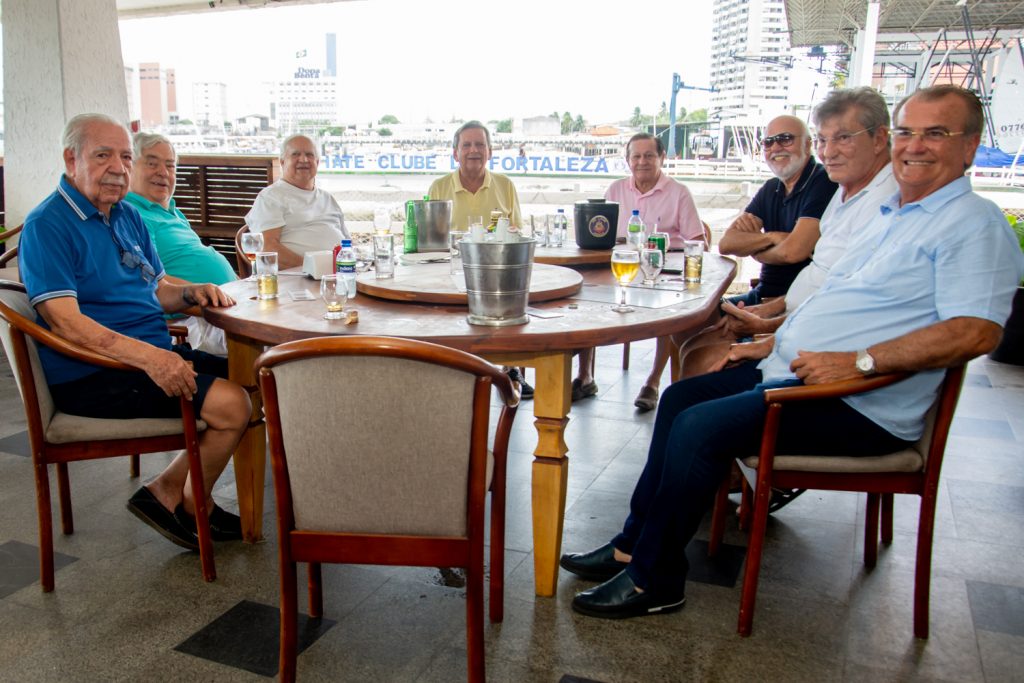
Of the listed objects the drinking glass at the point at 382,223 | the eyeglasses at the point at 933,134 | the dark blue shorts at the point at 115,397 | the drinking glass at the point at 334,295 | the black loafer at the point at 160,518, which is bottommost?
the black loafer at the point at 160,518

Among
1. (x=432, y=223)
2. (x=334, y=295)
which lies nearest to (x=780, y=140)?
(x=432, y=223)

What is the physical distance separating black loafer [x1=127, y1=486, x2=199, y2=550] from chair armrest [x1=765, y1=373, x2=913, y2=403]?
1723 millimetres

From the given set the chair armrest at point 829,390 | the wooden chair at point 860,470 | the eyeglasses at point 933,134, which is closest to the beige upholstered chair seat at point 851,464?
the wooden chair at point 860,470

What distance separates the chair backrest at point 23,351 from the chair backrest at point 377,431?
2.98ft

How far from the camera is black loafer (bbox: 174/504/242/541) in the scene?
7.80ft

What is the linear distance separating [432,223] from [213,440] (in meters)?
1.50

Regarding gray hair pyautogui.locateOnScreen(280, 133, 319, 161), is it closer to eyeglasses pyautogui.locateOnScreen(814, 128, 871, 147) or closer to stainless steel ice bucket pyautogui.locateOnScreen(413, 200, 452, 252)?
stainless steel ice bucket pyautogui.locateOnScreen(413, 200, 452, 252)

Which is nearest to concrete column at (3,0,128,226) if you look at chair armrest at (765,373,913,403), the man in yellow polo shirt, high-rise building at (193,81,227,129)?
the man in yellow polo shirt

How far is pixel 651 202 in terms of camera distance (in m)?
4.24

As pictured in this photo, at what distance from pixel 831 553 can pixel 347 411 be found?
5.63 feet

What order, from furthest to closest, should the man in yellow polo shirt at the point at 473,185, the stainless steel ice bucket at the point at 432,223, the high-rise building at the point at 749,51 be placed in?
the high-rise building at the point at 749,51, the man in yellow polo shirt at the point at 473,185, the stainless steel ice bucket at the point at 432,223

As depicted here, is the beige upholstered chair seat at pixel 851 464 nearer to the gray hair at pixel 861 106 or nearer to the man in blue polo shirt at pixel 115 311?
the gray hair at pixel 861 106

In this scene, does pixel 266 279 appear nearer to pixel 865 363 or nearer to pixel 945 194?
pixel 865 363

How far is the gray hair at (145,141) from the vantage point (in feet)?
10.1
